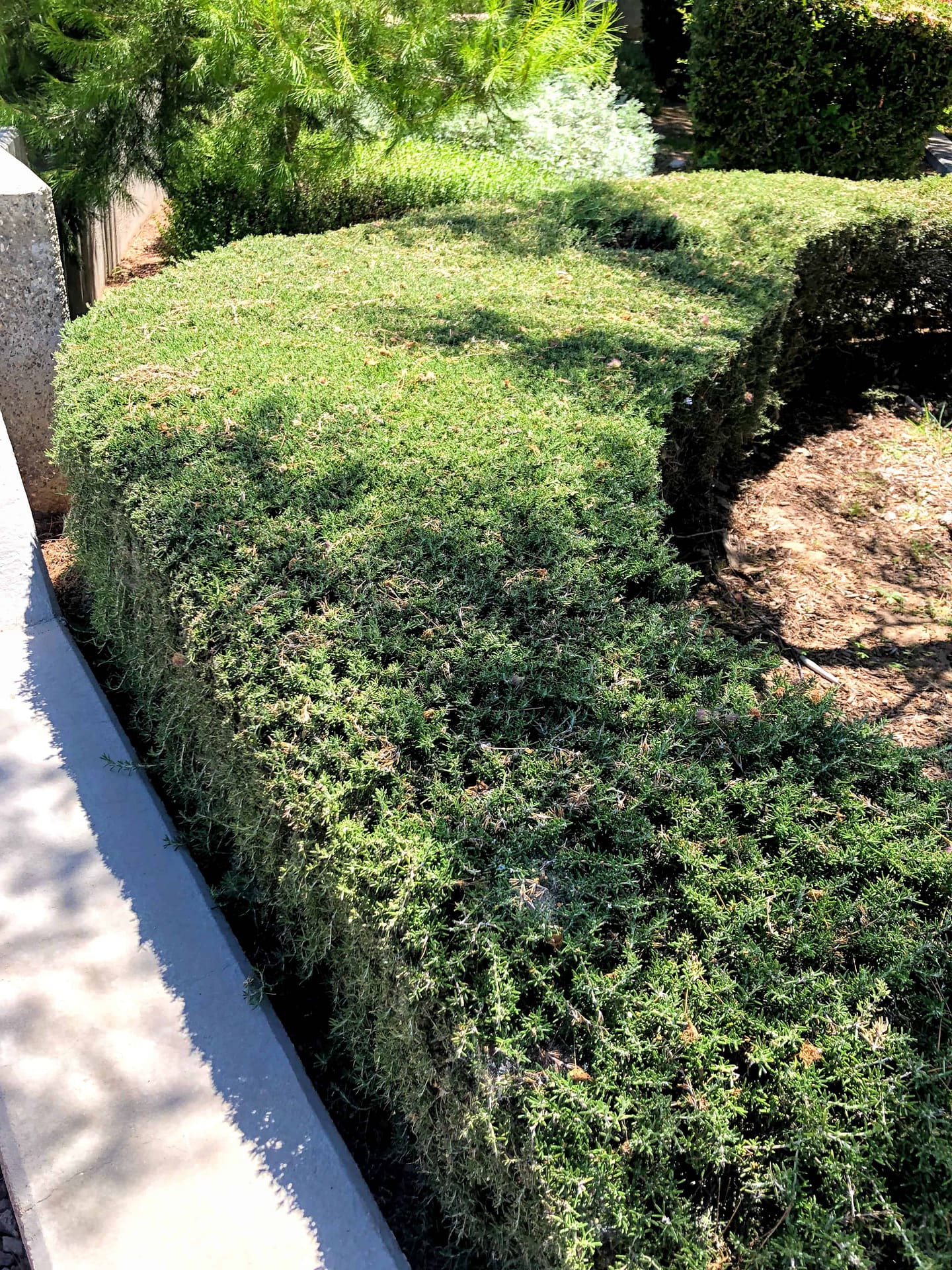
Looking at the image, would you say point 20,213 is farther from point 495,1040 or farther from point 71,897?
point 495,1040

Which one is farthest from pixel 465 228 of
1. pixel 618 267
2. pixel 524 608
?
pixel 524 608

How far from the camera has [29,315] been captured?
4.36m

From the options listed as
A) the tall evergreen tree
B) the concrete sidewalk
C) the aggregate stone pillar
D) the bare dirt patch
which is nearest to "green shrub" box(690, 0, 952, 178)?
the bare dirt patch

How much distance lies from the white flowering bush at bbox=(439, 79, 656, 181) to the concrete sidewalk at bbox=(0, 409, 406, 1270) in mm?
5957

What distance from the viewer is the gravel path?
2225 mm

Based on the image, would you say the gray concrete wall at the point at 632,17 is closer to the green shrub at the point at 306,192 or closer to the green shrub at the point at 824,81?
the green shrub at the point at 824,81

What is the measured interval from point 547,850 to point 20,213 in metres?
3.81

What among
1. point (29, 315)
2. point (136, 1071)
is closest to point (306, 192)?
point (29, 315)

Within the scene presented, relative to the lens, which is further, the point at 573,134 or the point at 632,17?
the point at 632,17

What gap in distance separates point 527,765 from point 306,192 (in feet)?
17.6

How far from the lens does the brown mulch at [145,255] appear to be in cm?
738

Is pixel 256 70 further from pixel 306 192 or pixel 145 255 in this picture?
pixel 145 255

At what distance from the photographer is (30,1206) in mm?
2170

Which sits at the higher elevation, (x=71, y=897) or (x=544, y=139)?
(x=544, y=139)
